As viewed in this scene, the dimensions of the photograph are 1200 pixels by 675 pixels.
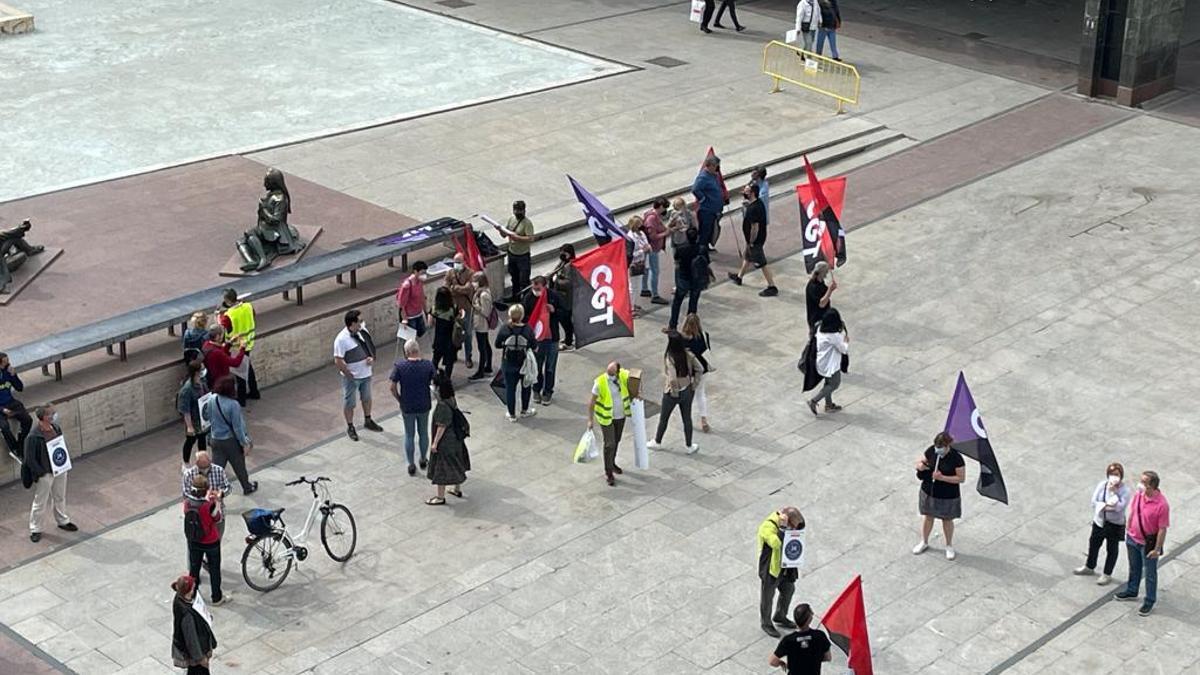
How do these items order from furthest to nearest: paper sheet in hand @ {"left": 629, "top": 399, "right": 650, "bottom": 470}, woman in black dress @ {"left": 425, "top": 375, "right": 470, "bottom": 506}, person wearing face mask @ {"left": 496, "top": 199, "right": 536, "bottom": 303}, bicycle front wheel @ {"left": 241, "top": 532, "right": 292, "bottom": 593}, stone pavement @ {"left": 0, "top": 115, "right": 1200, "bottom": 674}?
person wearing face mask @ {"left": 496, "top": 199, "right": 536, "bottom": 303}, paper sheet in hand @ {"left": 629, "top": 399, "right": 650, "bottom": 470}, woman in black dress @ {"left": 425, "top": 375, "right": 470, "bottom": 506}, bicycle front wheel @ {"left": 241, "top": 532, "right": 292, "bottom": 593}, stone pavement @ {"left": 0, "top": 115, "right": 1200, "bottom": 674}

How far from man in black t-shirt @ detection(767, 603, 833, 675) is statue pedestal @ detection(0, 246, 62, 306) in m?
12.5

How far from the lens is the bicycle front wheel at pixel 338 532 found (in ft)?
59.5

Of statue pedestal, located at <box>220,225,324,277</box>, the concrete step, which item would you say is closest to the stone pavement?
the concrete step

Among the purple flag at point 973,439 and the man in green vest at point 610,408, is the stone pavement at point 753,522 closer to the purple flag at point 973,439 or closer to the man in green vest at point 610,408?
the man in green vest at point 610,408

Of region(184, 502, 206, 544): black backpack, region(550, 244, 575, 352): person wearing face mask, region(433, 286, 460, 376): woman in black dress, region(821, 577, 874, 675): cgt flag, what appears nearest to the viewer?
region(821, 577, 874, 675): cgt flag

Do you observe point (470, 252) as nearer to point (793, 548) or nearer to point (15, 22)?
point (793, 548)

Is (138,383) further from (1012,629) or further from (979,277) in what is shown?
(979,277)

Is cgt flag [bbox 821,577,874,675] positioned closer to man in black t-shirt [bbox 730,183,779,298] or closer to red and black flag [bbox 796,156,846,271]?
red and black flag [bbox 796,156,846,271]

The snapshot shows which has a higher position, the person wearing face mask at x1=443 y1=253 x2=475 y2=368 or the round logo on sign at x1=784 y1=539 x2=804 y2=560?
the person wearing face mask at x1=443 y1=253 x2=475 y2=368

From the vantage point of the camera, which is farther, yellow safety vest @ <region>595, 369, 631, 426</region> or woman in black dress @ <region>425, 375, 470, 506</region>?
yellow safety vest @ <region>595, 369, 631, 426</region>

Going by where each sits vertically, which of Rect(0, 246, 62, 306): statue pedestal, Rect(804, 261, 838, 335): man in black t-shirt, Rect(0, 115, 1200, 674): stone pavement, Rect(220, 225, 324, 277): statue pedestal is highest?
Rect(804, 261, 838, 335): man in black t-shirt

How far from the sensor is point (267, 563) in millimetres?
17688

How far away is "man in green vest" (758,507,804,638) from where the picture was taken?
Answer: 16688 mm

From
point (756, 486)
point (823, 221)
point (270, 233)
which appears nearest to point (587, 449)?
point (756, 486)
